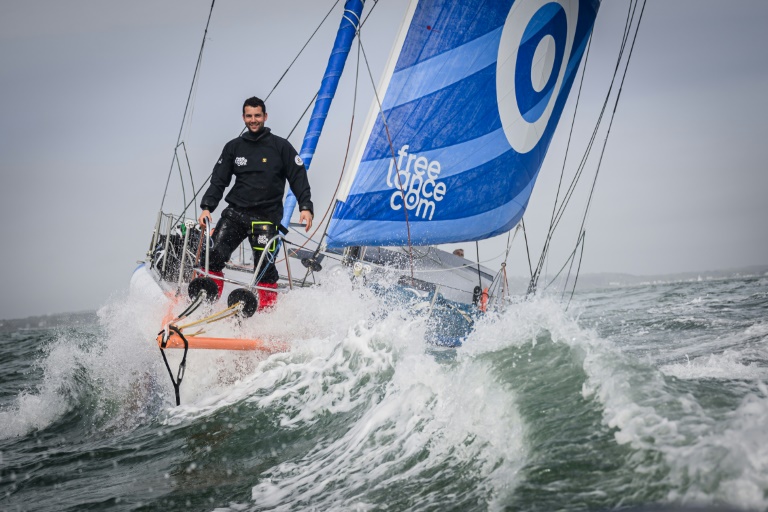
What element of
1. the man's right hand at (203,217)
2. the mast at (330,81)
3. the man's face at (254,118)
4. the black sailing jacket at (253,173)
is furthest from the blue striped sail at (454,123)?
the man's right hand at (203,217)

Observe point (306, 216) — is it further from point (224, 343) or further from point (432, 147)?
point (432, 147)

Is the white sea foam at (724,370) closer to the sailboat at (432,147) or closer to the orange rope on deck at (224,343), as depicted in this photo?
the sailboat at (432,147)

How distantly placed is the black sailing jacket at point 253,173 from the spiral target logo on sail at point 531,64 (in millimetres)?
3367

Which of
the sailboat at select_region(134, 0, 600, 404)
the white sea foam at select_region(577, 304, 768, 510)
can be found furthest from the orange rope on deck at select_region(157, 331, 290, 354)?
the white sea foam at select_region(577, 304, 768, 510)

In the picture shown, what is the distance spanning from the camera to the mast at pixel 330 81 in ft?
19.5

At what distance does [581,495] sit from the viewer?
193 cm

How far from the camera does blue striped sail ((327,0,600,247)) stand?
625cm

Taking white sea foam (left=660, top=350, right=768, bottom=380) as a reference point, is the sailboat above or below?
above

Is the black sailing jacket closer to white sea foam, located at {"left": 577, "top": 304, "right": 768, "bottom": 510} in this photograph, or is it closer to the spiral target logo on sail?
white sea foam, located at {"left": 577, "top": 304, "right": 768, "bottom": 510}

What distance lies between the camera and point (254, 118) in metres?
4.53

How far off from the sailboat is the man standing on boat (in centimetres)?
89

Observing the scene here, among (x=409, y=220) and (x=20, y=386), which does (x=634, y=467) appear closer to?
(x=409, y=220)

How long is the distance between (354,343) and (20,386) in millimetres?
4921

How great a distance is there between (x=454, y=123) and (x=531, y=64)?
1.54 m
